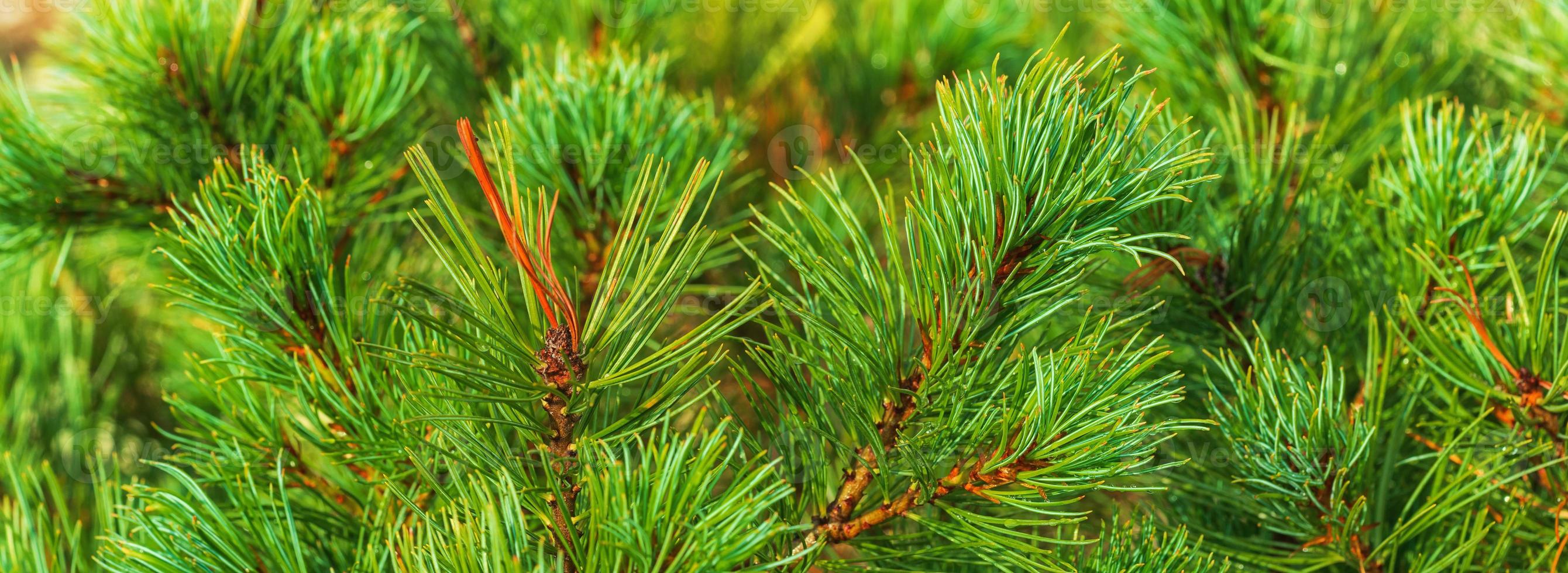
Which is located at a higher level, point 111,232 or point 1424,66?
point 111,232

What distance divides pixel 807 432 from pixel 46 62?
446 millimetres

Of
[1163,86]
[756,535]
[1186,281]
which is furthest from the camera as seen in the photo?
[1163,86]

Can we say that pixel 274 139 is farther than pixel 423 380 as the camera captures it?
Yes

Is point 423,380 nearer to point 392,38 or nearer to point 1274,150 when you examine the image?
point 392,38

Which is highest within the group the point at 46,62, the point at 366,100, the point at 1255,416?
the point at 46,62

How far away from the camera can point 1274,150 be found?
394 mm

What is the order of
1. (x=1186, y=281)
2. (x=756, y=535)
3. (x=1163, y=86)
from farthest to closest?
(x=1163, y=86) < (x=1186, y=281) < (x=756, y=535)

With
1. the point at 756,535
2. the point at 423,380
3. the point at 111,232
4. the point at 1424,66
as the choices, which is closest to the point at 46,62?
the point at 111,232

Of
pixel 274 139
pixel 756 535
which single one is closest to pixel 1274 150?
pixel 756 535

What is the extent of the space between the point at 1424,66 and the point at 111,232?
67 centimetres

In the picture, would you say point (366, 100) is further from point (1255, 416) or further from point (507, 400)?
point (1255, 416)

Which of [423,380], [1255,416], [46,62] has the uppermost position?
[46,62]

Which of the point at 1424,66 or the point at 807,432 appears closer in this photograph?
the point at 807,432

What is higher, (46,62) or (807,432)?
(46,62)
